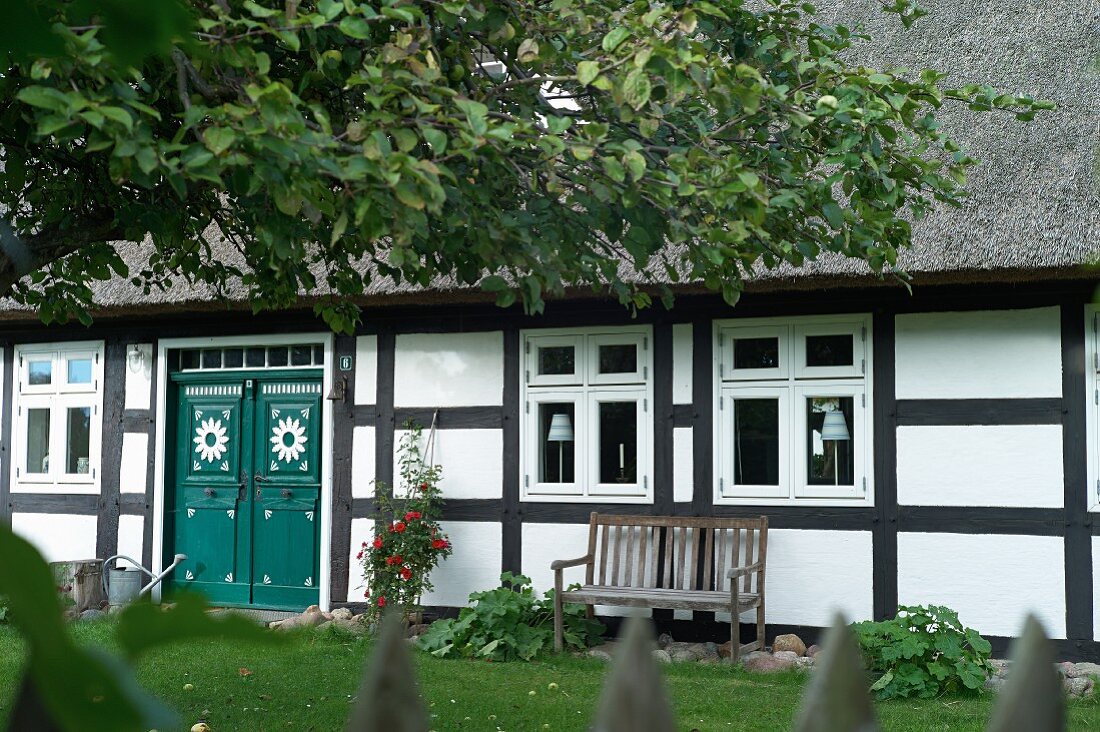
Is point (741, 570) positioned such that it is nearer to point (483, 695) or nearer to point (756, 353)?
point (756, 353)

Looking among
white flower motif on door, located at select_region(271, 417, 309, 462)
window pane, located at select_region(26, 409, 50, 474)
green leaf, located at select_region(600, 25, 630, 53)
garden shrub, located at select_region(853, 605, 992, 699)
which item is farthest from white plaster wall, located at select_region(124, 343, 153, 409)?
green leaf, located at select_region(600, 25, 630, 53)

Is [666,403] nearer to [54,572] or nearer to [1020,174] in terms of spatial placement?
[1020,174]

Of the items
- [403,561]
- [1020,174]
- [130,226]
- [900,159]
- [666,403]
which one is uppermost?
[1020,174]

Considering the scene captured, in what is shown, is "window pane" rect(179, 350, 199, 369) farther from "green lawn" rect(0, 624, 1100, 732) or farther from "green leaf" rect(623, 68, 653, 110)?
"green leaf" rect(623, 68, 653, 110)

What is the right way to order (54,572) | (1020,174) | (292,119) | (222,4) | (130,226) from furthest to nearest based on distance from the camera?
(1020,174) < (130,226) < (222,4) < (292,119) < (54,572)

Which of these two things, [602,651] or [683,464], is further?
[683,464]

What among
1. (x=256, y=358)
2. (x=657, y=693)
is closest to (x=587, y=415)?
(x=256, y=358)

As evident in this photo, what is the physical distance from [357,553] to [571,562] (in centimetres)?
189

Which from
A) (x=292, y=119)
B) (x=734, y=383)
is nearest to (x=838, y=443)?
(x=734, y=383)

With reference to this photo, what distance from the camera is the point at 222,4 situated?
328cm

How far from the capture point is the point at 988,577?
6676 millimetres

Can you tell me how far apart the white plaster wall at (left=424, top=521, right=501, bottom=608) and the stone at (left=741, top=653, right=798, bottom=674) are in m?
1.96

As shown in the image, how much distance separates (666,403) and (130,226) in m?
4.10

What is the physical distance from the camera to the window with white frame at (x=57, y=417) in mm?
9297
